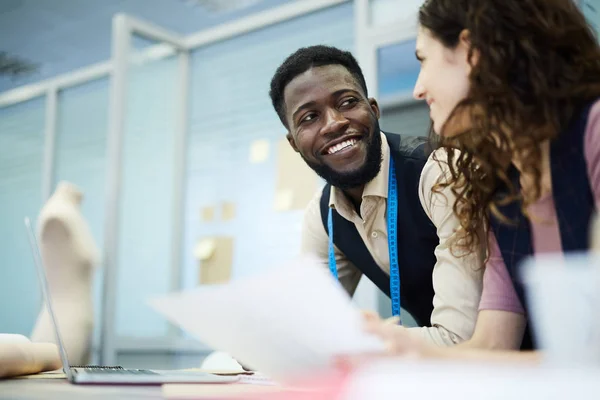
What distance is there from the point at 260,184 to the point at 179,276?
674 mm

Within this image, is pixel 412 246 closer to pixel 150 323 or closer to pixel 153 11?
pixel 150 323

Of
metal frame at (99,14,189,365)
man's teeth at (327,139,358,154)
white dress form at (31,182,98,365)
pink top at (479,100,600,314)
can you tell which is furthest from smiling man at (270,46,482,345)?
metal frame at (99,14,189,365)

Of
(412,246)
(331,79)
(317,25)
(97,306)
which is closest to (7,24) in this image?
(97,306)

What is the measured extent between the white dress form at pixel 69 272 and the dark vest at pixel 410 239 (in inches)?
40.9

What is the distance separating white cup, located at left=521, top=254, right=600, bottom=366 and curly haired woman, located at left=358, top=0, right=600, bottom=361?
0.29 meters

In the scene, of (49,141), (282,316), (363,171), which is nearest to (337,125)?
(363,171)

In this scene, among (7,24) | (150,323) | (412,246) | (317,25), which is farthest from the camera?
(7,24)

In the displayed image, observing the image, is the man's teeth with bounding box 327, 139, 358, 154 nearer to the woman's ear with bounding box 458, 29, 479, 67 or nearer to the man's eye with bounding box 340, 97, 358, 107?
the man's eye with bounding box 340, 97, 358, 107

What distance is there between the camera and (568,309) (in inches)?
18.9

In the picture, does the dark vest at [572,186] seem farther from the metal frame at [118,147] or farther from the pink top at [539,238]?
the metal frame at [118,147]

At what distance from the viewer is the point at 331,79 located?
1.39 m

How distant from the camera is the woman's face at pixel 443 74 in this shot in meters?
0.84

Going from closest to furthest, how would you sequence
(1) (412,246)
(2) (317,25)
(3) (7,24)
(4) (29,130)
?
1. (1) (412,246)
2. (2) (317,25)
3. (4) (29,130)
4. (3) (7,24)

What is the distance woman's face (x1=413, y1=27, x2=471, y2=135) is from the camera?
837 millimetres
